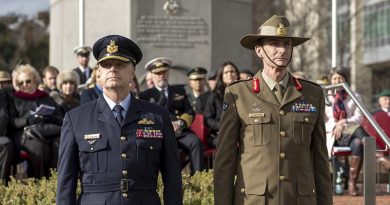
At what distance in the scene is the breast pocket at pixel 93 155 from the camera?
6.04m

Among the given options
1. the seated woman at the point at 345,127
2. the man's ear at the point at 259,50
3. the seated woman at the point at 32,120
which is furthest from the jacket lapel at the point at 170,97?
the man's ear at the point at 259,50

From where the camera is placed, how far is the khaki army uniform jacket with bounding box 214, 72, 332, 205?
21.3 feet

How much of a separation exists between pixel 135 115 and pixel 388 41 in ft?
167

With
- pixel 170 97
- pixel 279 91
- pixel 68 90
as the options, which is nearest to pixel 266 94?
pixel 279 91

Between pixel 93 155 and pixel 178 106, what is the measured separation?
21.5ft

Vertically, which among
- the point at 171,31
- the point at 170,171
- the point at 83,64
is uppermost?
the point at 171,31

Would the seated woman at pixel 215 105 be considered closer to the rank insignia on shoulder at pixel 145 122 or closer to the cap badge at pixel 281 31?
the cap badge at pixel 281 31

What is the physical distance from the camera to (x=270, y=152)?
6.51m

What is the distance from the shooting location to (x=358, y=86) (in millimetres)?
53125

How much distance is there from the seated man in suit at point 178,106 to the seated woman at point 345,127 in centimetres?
169

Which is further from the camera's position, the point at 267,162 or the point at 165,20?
the point at 165,20

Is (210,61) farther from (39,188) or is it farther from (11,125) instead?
(39,188)

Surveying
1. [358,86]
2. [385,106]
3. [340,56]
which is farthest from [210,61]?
[358,86]

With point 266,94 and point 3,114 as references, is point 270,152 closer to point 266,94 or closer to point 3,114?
point 266,94
